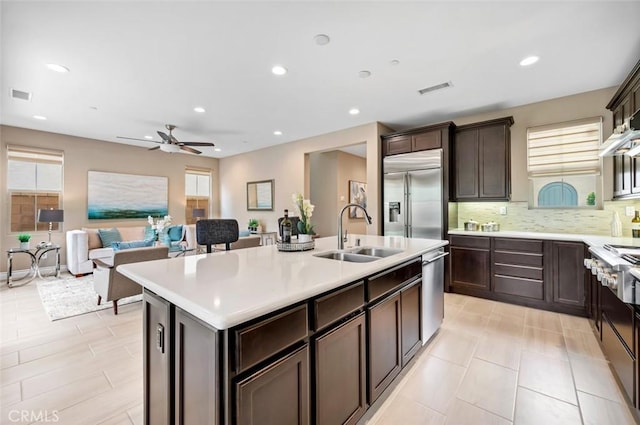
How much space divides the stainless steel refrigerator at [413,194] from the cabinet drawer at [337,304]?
3.06m

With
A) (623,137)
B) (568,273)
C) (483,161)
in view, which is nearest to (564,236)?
(568,273)

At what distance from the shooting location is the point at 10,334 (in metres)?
2.74

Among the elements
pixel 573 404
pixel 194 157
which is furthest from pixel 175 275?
pixel 194 157

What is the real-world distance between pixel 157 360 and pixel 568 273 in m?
4.17

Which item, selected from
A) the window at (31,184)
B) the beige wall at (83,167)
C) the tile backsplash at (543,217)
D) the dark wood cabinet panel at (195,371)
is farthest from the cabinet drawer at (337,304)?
the window at (31,184)

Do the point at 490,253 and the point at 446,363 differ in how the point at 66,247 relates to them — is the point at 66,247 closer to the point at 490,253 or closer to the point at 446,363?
the point at 446,363

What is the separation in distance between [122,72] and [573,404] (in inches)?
196

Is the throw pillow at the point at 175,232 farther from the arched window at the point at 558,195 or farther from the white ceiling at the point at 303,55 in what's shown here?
the arched window at the point at 558,195

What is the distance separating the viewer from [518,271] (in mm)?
3514

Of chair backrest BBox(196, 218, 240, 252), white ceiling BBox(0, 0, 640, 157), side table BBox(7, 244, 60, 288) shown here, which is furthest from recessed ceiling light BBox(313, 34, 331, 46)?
side table BBox(7, 244, 60, 288)

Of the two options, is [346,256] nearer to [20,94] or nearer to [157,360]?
[157,360]

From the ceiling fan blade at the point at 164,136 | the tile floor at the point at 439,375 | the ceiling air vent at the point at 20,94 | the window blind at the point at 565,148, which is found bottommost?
the tile floor at the point at 439,375

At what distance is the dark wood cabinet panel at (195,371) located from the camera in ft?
3.14

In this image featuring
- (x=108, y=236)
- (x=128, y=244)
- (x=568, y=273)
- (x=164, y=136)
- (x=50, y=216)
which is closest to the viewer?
(x=568, y=273)
